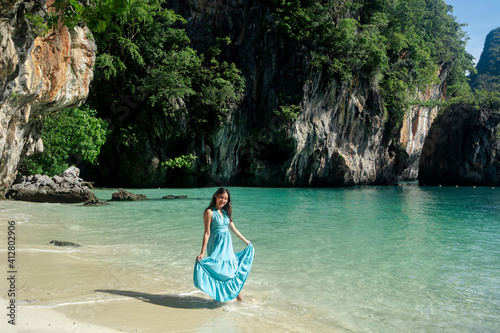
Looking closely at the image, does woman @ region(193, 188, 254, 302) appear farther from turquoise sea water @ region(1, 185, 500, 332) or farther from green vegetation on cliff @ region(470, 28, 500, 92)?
green vegetation on cliff @ region(470, 28, 500, 92)

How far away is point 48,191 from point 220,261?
40.3ft

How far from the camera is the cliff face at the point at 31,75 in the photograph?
21.9ft

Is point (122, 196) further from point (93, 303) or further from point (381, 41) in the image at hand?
point (381, 41)

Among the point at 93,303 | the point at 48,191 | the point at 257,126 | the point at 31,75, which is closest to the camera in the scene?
the point at 93,303

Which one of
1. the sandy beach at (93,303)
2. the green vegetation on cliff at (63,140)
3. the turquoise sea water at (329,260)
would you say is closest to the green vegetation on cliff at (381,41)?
the green vegetation on cliff at (63,140)

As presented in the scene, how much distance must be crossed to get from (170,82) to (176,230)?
1429cm

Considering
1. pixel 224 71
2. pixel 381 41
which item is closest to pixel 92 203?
pixel 224 71

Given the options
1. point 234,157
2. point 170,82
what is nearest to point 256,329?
point 170,82

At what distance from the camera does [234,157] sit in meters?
26.1

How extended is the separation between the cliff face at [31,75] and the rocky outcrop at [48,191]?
520 mm

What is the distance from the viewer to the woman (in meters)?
4.09

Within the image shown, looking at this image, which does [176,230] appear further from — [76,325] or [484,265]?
[484,265]

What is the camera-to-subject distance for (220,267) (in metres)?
4.17

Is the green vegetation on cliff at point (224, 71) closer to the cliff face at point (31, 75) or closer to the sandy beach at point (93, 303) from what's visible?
the cliff face at point (31, 75)
